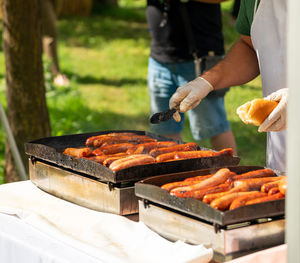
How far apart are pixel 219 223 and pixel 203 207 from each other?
9cm

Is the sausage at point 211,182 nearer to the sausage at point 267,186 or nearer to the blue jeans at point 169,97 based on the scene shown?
the sausage at point 267,186

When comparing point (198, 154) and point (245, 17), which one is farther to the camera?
point (245, 17)

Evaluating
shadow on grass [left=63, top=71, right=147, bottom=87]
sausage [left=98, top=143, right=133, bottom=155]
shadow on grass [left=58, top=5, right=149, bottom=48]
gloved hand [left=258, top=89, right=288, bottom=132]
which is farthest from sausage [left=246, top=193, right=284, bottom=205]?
shadow on grass [left=58, top=5, right=149, bottom=48]

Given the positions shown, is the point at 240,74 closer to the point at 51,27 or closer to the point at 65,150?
the point at 65,150

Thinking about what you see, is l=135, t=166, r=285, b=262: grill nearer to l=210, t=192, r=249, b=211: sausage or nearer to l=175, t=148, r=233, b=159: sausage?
l=210, t=192, r=249, b=211: sausage

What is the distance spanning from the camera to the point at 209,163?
2.75m

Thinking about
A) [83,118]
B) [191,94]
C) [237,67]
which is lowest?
[83,118]

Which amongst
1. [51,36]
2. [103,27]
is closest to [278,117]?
[51,36]

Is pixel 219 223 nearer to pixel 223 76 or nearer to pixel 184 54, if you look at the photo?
pixel 223 76

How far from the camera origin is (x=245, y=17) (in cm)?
338

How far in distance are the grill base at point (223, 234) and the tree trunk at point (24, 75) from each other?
3161 millimetres

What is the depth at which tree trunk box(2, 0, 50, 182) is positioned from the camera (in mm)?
5168

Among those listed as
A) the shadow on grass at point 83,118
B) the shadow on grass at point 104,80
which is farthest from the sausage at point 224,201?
the shadow on grass at point 104,80

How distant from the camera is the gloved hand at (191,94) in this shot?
3.18 metres
